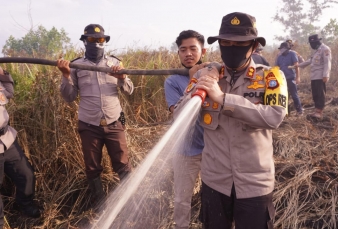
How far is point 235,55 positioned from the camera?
1.79 meters

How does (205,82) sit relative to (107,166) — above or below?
above

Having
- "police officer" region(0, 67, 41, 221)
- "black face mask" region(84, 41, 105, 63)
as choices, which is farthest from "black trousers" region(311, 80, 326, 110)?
"police officer" region(0, 67, 41, 221)

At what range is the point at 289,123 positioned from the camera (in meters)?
6.16

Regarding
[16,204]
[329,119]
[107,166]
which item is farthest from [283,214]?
[329,119]

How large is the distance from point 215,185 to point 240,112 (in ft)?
1.90

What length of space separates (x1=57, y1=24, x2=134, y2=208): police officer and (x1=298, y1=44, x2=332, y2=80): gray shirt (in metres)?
5.28

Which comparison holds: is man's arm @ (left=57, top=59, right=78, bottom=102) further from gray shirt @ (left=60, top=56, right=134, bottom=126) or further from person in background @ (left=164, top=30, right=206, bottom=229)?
person in background @ (left=164, top=30, right=206, bottom=229)

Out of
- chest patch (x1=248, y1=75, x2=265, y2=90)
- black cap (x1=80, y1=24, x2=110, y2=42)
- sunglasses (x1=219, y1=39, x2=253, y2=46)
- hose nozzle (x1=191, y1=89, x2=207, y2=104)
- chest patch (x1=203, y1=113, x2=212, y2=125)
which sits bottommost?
chest patch (x1=203, y1=113, x2=212, y2=125)

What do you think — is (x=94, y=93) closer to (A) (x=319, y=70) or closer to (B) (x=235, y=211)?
(B) (x=235, y=211)

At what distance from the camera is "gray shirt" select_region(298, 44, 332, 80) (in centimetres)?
650

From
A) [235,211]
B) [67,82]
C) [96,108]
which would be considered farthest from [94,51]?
[235,211]

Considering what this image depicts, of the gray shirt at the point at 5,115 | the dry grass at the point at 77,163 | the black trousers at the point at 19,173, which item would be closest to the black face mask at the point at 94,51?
the dry grass at the point at 77,163

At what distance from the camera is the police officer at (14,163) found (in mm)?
3037

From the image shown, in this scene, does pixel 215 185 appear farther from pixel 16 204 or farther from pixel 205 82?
pixel 16 204
